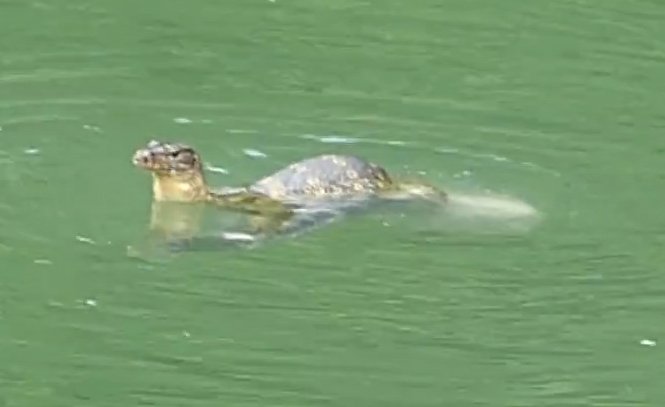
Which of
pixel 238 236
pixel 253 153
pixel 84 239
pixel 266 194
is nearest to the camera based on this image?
pixel 84 239

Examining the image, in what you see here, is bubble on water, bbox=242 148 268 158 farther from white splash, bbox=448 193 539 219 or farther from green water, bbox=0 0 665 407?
white splash, bbox=448 193 539 219

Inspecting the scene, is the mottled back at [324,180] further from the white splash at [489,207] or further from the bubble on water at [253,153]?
the bubble on water at [253,153]

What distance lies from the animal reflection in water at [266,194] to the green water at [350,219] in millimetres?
Result: 131

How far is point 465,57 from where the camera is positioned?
11.6m

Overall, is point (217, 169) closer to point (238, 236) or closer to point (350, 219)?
point (350, 219)

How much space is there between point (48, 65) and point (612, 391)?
14.7 ft

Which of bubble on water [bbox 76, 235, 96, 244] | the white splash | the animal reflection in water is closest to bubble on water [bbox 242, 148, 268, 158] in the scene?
the animal reflection in water

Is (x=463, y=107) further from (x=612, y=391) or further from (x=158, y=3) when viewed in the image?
(x=612, y=391)

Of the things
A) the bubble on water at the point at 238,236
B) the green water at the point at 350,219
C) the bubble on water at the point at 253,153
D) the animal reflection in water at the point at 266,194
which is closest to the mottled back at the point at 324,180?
the animal reflection in water at the point at 266,194

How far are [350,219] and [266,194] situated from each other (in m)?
0.34

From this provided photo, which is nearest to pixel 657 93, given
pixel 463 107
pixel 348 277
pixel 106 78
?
pixel 463 107

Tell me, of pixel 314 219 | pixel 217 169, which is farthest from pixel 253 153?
pixel 314 219

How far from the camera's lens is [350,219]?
915cm

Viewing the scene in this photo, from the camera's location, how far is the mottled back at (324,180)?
9234 mm
